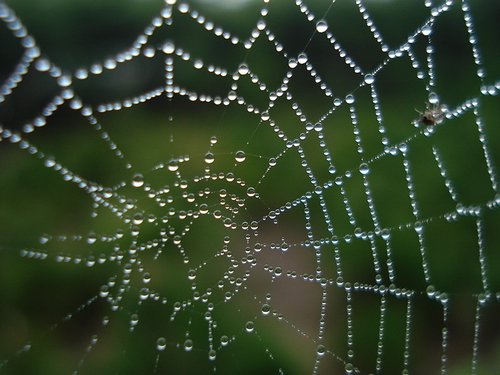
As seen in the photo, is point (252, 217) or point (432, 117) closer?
point (432, 117)

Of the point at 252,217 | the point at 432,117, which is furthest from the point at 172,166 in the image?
the point at 252,217

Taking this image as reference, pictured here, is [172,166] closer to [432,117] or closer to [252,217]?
[432,117]

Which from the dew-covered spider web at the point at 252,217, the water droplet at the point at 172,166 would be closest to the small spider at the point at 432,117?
the dew-covered spider web at the point at 252,217

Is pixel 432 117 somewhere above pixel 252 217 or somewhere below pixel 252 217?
above

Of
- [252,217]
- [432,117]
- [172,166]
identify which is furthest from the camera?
[252,217]

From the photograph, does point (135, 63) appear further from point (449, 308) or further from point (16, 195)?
point (449, 308)

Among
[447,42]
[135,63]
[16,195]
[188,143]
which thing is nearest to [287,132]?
[188,143]

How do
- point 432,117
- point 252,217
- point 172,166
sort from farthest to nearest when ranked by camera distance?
1. point 252,217
2. point 432,117
3. point 172,166

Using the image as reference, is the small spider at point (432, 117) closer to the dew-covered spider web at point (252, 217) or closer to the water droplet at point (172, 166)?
the dew-covered spider web at point (252, 217)
